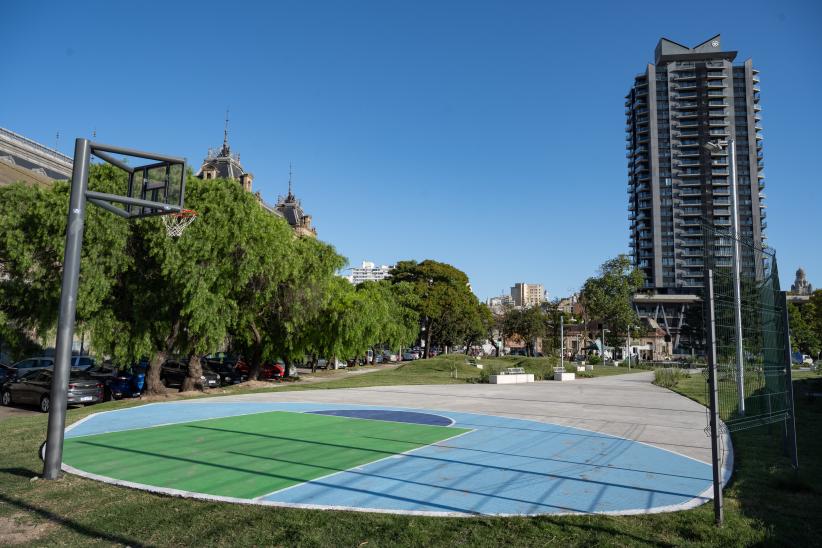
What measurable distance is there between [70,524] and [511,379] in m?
29.1

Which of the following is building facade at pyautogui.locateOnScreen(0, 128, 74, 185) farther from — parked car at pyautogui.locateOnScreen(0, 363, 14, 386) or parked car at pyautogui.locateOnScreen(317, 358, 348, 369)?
parked car at pyautogui.locateOnScreen(317, 358, 348, 369)

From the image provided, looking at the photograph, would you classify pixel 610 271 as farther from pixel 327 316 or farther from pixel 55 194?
pixel 55 194

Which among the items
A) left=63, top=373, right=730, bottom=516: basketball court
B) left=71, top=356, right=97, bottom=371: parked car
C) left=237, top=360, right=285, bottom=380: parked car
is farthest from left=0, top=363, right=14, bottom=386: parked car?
left=237, top=360, right=285, bottom=380: parked car

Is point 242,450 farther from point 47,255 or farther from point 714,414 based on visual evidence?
point 47,255

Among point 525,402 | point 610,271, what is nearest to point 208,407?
point 525,402

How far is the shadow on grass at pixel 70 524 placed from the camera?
5957 mm

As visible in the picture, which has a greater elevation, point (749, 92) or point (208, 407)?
point (749, 92)

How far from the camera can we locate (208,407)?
62.9 ft

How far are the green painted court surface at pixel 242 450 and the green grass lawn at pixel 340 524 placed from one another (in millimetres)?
989

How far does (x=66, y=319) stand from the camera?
8.84m

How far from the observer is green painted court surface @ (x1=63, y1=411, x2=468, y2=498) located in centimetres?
865

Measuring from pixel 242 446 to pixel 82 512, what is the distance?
15.1 feet

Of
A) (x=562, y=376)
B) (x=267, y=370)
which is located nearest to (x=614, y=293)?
(x=562, y=376)

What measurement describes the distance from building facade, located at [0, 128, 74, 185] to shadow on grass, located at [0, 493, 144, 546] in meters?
47.2
